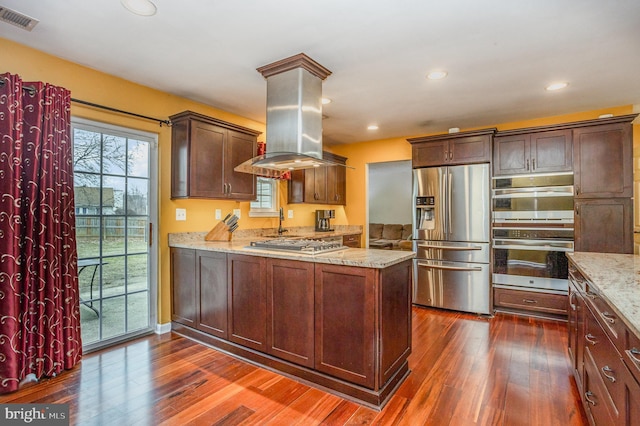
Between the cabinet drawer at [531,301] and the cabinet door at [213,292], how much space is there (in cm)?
329

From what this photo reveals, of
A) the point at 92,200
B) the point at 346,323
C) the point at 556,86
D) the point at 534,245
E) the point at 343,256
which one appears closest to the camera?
the point at 346,323

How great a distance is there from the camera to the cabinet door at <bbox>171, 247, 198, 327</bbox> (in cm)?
318

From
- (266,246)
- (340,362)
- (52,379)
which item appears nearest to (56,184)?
(52,379)

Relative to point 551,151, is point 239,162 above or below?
below

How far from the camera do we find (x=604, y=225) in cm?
353

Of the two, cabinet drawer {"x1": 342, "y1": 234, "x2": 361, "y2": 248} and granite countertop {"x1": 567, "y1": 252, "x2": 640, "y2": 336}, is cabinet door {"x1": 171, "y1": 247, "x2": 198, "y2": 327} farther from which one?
granite countertop {"x1": 567, "y1": 252, "x2": 640, "y2": 336}

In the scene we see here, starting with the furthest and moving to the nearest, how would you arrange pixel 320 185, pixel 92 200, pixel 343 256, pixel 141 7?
1. pixel 320 185
2. pixel 92 200
3. pixel 343 256
4. pixel 141 7

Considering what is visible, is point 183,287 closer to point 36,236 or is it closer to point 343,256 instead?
point 36,236

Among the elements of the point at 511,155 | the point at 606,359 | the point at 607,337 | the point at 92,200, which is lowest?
the point at 606,359

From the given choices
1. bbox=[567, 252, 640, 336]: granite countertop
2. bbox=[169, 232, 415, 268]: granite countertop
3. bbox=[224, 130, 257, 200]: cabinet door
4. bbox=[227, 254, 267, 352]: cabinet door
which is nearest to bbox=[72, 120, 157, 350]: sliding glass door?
bbox=[169, 232, 415, 268]: granite countertop

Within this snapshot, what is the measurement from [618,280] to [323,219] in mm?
4120

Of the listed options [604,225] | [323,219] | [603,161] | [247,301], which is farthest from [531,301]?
[247,301]

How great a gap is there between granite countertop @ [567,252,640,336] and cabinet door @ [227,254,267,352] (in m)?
2.10

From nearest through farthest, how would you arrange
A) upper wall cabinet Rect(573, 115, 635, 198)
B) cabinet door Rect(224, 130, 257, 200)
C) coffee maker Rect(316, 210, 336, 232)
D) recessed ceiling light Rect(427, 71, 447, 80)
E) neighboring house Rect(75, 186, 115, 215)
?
neighboring house Rect(75, 186, 115, 215)
recessed ceiling light Rect(427, 71, 447, 80)
upper wall cabinet Rect(573, 115, 635, 198)
cabinet door Rect(224, 130, 257, 200)
coffee maker Rect(316, 210, 336, 232)
